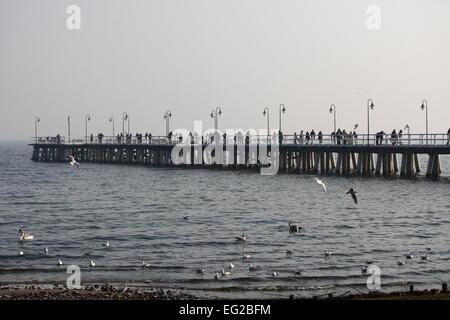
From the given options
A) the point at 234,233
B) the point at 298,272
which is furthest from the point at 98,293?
the point at 234,233

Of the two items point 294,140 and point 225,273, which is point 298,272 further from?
point 294,140

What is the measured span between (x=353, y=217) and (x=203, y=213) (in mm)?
7242

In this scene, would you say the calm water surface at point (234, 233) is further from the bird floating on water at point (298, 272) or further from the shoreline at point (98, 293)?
the shoreline at point (98, 293)

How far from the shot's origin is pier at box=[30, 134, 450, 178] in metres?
53.0

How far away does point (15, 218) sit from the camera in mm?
37062

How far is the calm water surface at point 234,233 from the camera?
21.5m

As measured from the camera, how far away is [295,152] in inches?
2494

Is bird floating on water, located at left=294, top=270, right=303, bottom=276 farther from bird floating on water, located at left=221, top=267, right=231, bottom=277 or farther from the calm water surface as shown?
bird floating on water, located at left=221, top=267, right=231, bottom=277

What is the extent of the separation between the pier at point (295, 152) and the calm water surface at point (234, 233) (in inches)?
89.7

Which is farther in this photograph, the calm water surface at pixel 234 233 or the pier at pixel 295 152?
the pier at pixel 295 152

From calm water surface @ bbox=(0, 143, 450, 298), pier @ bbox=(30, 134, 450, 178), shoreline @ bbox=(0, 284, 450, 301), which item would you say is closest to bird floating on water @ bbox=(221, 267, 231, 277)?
calm water surface @ bbox=(0, 143, 450, 298)

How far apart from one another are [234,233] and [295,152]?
33434 millimetres

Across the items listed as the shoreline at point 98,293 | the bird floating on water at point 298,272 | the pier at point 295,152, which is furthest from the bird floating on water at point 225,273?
the pier at point 295,152
